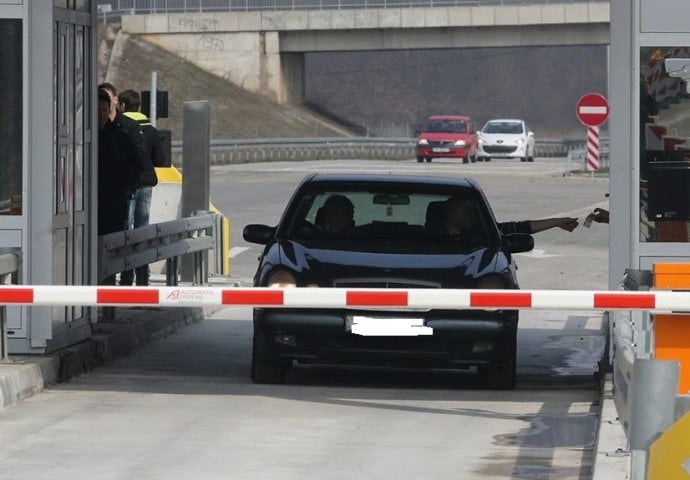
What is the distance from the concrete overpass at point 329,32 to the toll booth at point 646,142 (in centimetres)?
6625

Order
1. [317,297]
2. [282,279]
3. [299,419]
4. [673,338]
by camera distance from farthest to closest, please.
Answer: [282,279]
[299,419]
[317,297]
[673,338]

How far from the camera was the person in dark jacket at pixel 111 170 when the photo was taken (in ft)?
50.7

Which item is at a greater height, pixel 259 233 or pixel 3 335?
pixel 259 233

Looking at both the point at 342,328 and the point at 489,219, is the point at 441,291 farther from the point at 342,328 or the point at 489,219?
the point at 489,219

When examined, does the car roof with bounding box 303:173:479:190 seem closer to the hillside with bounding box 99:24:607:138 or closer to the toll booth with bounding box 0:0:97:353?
the toll booth with bounding box 0:0:97:353

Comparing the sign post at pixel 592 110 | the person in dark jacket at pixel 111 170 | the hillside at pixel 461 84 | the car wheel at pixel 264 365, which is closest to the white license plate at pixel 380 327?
the car wheel at pixel 264 365

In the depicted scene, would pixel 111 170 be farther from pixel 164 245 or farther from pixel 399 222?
pixel 399 222

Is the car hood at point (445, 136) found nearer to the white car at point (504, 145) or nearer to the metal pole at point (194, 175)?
the white car at point (504, 145)

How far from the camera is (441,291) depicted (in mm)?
10211

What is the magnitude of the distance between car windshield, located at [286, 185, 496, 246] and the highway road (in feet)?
3.28

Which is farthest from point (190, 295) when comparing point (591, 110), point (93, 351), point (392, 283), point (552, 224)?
point (591, 110)

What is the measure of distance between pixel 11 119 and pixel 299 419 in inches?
121

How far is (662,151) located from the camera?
1210cm

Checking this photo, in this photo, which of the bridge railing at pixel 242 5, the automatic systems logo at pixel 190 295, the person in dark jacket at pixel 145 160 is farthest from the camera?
the bridge railing at pixel 242 5
